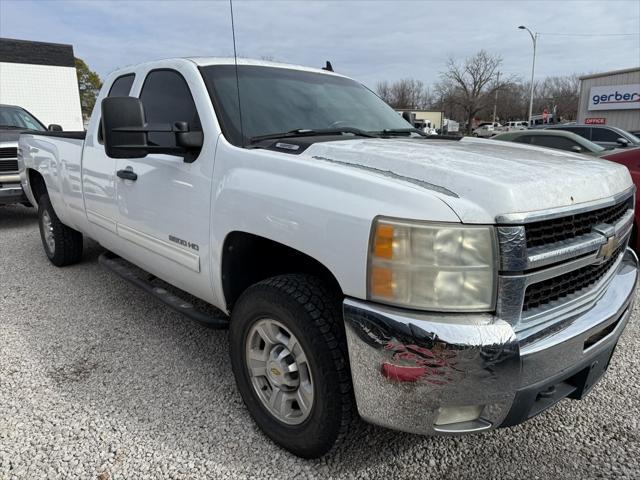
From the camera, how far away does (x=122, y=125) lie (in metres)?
2.50

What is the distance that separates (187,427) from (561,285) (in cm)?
193

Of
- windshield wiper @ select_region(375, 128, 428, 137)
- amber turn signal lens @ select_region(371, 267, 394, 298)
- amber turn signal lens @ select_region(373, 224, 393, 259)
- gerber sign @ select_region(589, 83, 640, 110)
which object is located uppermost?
gerber sign @ select_region(589, 83, 640, 110)

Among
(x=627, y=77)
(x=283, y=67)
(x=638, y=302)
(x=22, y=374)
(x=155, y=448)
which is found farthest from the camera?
(x=627, y=77)

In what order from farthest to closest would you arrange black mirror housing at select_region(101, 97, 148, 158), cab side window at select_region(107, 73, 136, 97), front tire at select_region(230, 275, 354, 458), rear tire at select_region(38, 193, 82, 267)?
1. rear tire at select_region(38, 193, 82, 267)
2. cab side window at select_region(107, 73, 136, 97)
3. black mirror housing at select_region(101, 97, 148, 158)
4. front tire at select_region(230, 275, 354, 458)

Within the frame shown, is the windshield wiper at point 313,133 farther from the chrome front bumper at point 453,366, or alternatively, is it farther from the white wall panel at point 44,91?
the white wall panel at point 44,91

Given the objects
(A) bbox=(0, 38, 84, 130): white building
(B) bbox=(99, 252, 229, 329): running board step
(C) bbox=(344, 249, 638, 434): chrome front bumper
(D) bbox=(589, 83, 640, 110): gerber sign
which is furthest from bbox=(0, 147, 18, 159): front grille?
(D) bbox=(589, 83, 640, 110): gerber sign

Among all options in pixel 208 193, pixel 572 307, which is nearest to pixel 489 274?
pixel 572 307

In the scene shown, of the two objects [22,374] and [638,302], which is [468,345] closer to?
[22,374]

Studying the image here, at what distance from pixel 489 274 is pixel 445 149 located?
36.8 inches

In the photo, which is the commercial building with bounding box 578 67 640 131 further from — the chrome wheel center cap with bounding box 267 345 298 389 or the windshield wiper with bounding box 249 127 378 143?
the chrome wheel center cap with bounding box 267 345 298 389

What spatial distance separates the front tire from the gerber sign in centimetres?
3409

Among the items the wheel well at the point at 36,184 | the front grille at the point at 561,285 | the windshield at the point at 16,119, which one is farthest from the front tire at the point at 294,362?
the windshield at the point at 16,119

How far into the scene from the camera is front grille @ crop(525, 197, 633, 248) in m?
1.82

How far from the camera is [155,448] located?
7.95 ft
